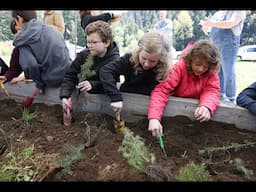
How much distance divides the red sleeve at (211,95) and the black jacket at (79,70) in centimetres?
81

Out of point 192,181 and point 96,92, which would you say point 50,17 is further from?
point 192,181

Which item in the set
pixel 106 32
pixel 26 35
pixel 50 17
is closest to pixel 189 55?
pixel 106 32

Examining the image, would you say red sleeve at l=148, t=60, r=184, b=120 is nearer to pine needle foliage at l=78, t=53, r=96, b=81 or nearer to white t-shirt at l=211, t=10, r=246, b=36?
pine needle foliage at l=78, t=53, r=96, b=81

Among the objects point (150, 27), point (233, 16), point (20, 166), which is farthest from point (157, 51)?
point (150, 27)

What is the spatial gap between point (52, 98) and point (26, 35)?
634 mm

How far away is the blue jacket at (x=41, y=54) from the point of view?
3256 millimetres

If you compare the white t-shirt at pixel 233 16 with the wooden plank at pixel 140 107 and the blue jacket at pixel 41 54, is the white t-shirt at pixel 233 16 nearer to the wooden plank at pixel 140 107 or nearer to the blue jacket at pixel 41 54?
the wooden plank at pixel 140 107

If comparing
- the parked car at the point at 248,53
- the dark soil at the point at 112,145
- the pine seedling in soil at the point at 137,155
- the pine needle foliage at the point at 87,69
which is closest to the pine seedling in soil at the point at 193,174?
the dark soil at the point at 112,145

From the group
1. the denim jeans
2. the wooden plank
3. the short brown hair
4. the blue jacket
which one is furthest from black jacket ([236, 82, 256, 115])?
the blue jacket

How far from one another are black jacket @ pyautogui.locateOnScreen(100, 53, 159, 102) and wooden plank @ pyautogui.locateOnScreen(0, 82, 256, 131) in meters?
0.13

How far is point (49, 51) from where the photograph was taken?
3.33m

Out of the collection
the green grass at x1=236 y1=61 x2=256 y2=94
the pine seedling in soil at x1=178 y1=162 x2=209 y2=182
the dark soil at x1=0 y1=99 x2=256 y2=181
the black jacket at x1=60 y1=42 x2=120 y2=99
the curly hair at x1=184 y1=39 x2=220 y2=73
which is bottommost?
the green grass at x1=236 y1=61 x2=256 y2=94

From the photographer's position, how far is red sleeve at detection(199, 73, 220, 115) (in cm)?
254

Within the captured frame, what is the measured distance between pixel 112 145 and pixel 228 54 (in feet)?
7.88
